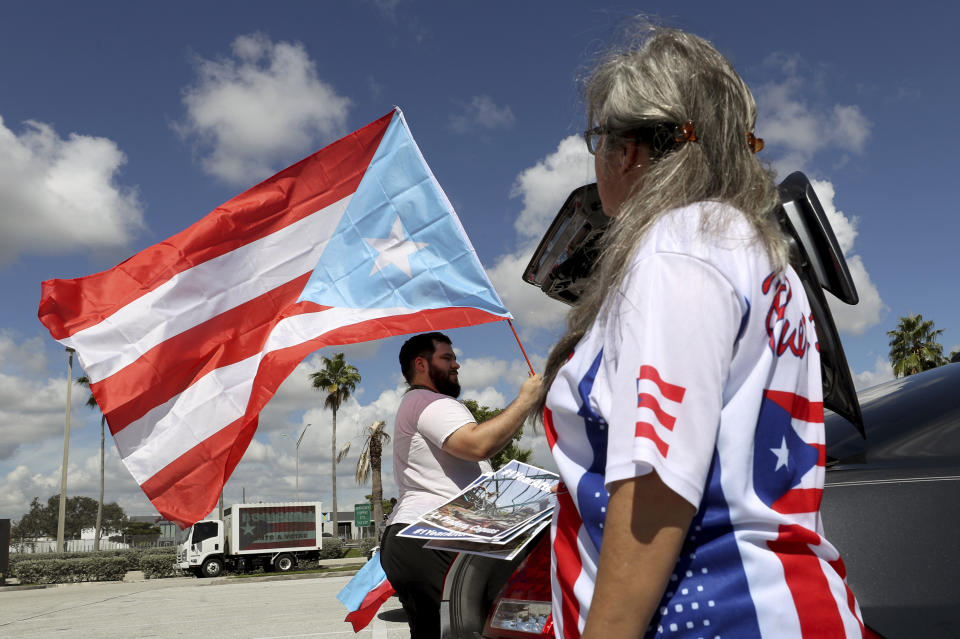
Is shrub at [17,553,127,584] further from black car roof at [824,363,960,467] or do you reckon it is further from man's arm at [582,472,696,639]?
man's arm at [582,472,696,639]

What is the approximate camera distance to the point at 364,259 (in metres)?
4.38

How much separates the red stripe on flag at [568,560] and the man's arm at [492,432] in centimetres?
148

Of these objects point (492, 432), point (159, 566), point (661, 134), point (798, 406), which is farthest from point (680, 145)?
point (159, 566)

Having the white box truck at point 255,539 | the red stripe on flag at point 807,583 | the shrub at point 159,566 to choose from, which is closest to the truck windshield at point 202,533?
the white box truck at point 255,539

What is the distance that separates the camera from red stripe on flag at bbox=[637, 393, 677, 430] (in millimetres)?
891

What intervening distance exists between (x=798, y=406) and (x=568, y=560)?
395mm

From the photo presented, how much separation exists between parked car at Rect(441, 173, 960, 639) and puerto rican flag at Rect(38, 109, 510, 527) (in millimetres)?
1965

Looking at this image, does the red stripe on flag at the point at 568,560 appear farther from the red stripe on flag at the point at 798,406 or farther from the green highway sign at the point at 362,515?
the green highway sign at the point at 362,515

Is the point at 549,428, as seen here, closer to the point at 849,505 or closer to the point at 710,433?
the point at 710,433

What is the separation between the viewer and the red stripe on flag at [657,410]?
891 millimetres

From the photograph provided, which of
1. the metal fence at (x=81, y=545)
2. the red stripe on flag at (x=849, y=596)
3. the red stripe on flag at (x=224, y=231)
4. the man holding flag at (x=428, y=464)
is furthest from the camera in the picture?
the metal fence at (x=81, y=545)

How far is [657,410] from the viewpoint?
0.89m

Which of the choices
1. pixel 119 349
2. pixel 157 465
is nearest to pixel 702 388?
pixel 157 465

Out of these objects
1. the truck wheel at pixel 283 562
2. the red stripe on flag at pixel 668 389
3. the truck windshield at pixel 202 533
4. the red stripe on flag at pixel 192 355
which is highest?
the red stripe on flag at pixel 192 355
